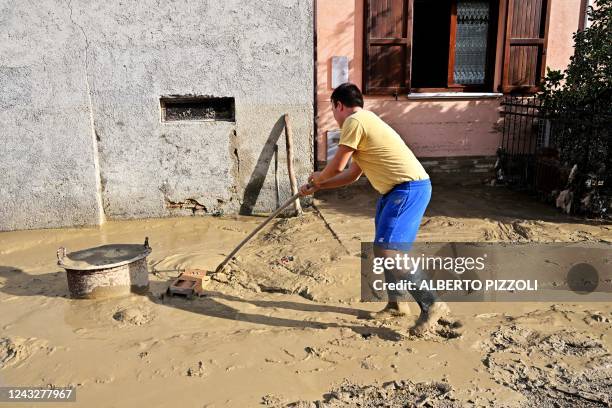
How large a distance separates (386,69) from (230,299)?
15.5ft

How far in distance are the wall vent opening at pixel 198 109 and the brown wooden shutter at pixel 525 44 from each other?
14.0 ft

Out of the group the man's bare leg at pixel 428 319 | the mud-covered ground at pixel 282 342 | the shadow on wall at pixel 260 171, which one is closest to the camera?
the mud-covered ground at pixel 282 342

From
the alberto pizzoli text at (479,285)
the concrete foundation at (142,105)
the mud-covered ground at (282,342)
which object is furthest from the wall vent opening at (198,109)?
the alberto pizzoli text at (479,285)

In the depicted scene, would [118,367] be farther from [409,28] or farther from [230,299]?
[409,28]

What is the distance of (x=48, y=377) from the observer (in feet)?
11.1

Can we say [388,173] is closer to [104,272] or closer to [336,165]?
[336,165]

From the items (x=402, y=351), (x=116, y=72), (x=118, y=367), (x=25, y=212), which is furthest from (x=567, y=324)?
(x=25, y=212)

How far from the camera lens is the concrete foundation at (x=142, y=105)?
6152mm

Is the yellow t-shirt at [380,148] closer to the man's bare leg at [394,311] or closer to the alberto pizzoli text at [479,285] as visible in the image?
the man's bare leg at [394,311]

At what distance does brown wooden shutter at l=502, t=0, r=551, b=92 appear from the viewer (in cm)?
796

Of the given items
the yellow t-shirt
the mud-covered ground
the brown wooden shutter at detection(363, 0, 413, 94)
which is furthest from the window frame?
the yellow t-shirt

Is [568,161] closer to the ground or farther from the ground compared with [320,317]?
farther from the ground

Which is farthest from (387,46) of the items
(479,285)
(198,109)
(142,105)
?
(479,285)

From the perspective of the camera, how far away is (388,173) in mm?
3738
